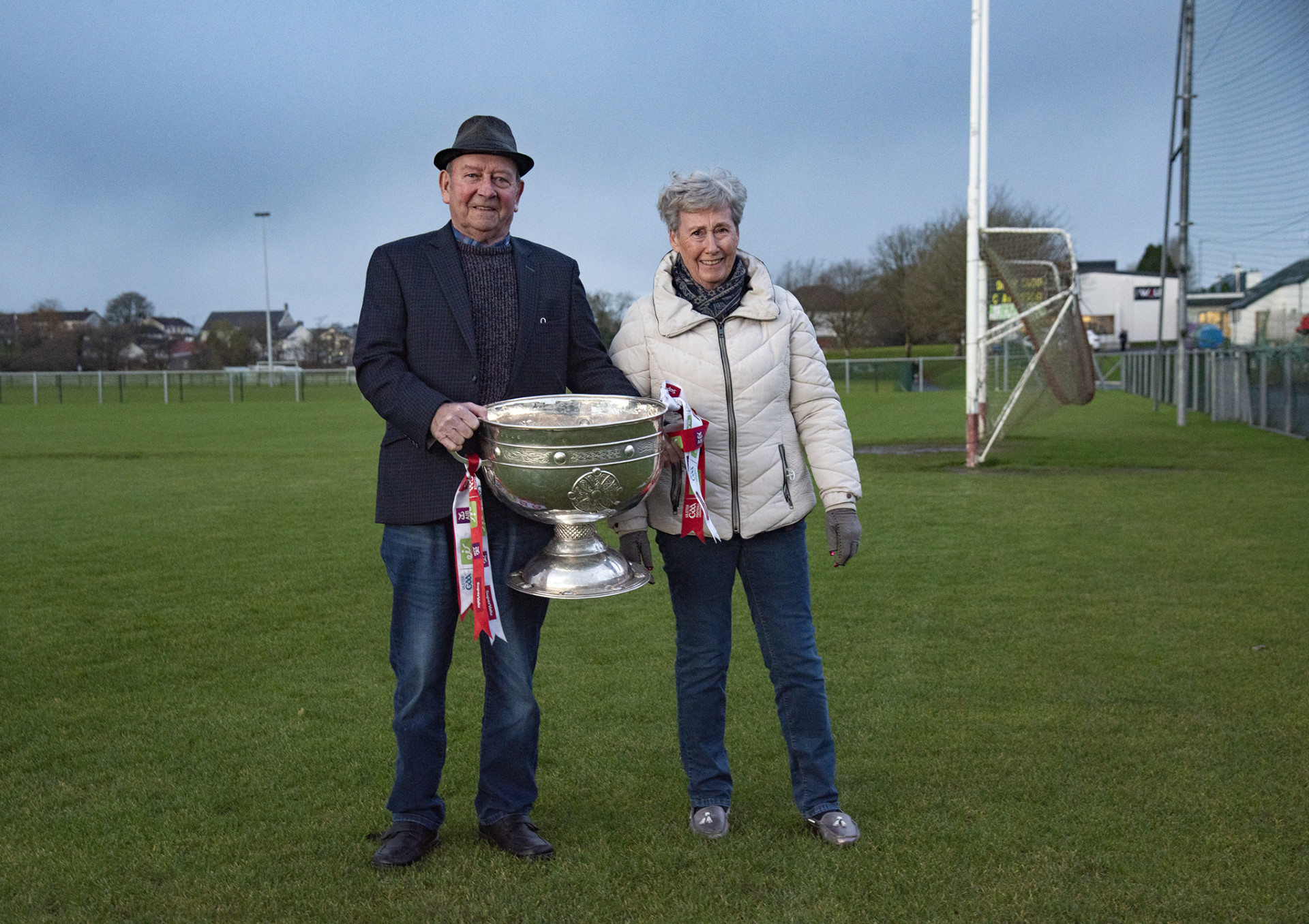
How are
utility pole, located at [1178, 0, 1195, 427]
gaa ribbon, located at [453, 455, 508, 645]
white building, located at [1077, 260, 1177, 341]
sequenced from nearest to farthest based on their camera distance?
1. gaa ribbon, located at [453, 455, 508, 645]
2. utility pole, located at [1178, 0, 1195, 427]
3. white building, located at [1077, 260, 1177, 341]

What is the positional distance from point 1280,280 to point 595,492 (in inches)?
809

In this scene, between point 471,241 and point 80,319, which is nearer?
point 471,241

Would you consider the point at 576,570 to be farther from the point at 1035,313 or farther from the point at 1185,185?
the point at 1185,185

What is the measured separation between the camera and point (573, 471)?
113 inches

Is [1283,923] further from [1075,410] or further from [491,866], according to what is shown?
[1075,410]

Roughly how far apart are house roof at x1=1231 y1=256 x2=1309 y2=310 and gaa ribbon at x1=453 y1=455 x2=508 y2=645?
18.9m

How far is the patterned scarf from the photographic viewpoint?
10.8ft

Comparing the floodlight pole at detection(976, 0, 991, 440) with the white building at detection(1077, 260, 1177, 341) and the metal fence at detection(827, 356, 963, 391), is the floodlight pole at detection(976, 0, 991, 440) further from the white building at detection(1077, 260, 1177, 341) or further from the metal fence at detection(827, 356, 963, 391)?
the white building at detection(1077, 260, 1177, 341)

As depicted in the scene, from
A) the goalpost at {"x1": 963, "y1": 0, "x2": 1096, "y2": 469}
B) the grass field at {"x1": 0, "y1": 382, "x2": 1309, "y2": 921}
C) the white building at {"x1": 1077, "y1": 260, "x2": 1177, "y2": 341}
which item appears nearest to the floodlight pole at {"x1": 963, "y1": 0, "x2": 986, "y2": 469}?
the goalpost at {"x1": 963, "y1": 0, "x2": 1096, "y2": 469}

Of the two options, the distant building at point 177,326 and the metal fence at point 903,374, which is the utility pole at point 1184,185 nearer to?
A: the metal fence at point 903,374

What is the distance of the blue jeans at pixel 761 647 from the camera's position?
3.36 m

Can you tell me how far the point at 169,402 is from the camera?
37.8 m

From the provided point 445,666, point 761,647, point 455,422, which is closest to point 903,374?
point 761,647

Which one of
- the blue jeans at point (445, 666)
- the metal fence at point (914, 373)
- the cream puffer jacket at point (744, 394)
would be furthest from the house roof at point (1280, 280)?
the blue jeans at point (445, 666)
